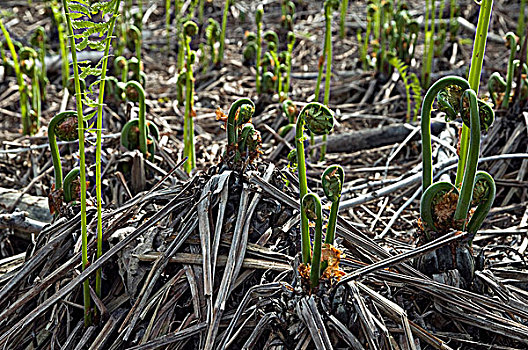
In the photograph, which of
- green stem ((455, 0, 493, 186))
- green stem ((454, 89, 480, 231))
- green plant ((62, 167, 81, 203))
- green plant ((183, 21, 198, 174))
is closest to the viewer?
green stem ((454, 89, 480, 231))

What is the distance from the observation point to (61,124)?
159 cm

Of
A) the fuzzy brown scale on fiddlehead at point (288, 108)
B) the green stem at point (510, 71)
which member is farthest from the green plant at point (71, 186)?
the green stem at point (510, 71)

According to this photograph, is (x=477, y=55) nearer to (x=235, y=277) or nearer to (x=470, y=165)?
(x=470, y=165)

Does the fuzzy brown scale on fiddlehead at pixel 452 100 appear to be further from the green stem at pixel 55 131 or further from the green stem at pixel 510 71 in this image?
the green stem at pixel 510 71

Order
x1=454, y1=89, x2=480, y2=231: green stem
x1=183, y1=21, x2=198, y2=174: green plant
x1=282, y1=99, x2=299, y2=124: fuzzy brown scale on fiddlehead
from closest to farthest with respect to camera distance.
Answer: x1=454, y1=89, x2=480, y2=231: green stem
x1=183, y1=21, x2=198, y2=174: green plant
x1=282, y1=99, x2=299, y2=124: fuzzy brown scale on fiddlehead

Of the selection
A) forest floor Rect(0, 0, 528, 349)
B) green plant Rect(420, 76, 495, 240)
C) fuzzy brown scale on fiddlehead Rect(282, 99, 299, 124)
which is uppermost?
green plant Rect(420, 76, 495, 240)

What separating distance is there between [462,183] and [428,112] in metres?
0.20

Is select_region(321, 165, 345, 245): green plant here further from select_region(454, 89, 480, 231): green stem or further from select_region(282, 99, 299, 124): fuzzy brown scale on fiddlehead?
select_region(282, 99, 299, 124): fuzzy brown scale on fiddlehead

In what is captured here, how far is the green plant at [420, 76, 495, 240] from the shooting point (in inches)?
54.2

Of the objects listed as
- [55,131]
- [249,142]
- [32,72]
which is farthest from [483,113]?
[32,72]

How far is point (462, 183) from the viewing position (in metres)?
1.45

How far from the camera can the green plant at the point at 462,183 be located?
54.2 inches

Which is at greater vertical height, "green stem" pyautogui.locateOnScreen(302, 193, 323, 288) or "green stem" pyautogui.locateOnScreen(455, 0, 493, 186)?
"green stem" pyautogui.locateOnScreen(455, 0, 493, 186)

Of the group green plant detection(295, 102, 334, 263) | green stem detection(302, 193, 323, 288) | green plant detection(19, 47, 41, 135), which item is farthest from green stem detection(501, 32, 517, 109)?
green plant detection(19, 47, 41, 135)
